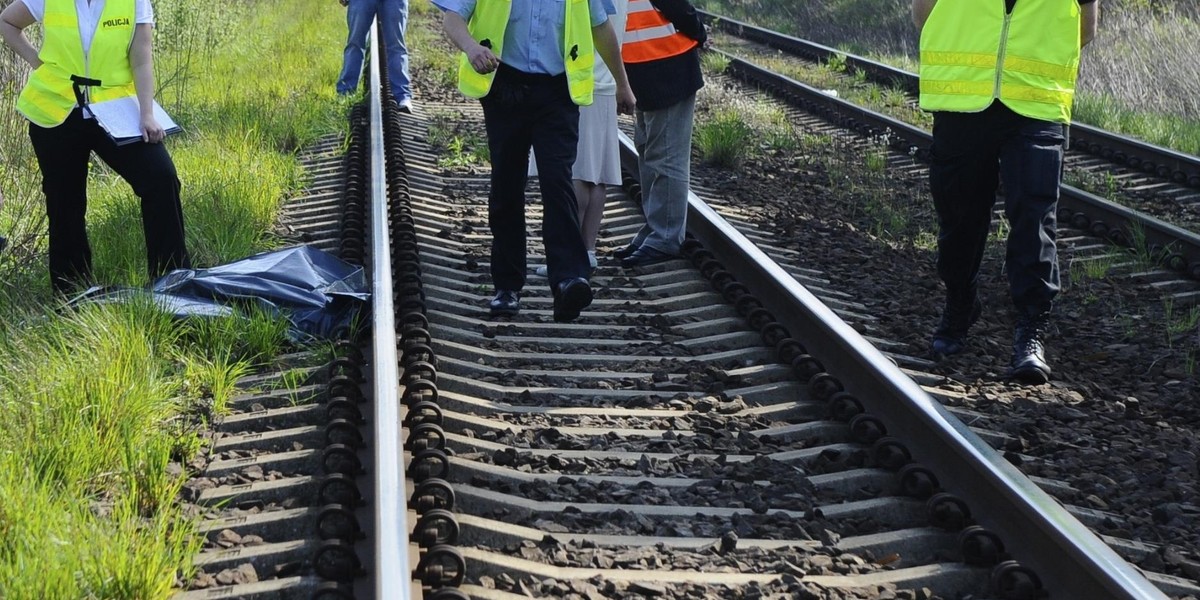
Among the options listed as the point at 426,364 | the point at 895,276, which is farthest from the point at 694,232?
the point at 426,364

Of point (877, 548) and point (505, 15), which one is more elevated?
point (505, 15)

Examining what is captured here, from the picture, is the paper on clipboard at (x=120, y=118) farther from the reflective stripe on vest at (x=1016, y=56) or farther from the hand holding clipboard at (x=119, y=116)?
the reflective stripe on vest at (x=1016, y=56)

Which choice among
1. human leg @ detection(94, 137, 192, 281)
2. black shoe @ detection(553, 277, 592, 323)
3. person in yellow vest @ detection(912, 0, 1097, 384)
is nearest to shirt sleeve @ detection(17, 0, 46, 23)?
human leg @ detection(94, 137, 192, 281)

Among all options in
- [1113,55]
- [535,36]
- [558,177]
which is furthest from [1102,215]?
[1113,55]

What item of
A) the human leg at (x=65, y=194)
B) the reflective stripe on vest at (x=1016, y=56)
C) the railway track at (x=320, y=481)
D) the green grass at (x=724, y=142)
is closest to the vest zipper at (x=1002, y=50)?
the reflective stripe on vest at (x=1016, y=56)

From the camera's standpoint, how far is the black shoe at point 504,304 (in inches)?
237

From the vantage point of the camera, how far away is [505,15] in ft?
18.7

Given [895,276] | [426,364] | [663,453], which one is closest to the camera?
[663,453]

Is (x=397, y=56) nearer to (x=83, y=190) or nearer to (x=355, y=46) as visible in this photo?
(x=355, y=46)

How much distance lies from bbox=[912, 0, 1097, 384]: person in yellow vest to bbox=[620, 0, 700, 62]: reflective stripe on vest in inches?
56.8

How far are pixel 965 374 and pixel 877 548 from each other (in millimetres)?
1803

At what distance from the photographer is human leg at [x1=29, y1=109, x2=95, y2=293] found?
18.6 feet

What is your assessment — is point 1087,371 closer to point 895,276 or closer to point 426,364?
point 895,276

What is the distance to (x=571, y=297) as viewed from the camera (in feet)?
19.0
